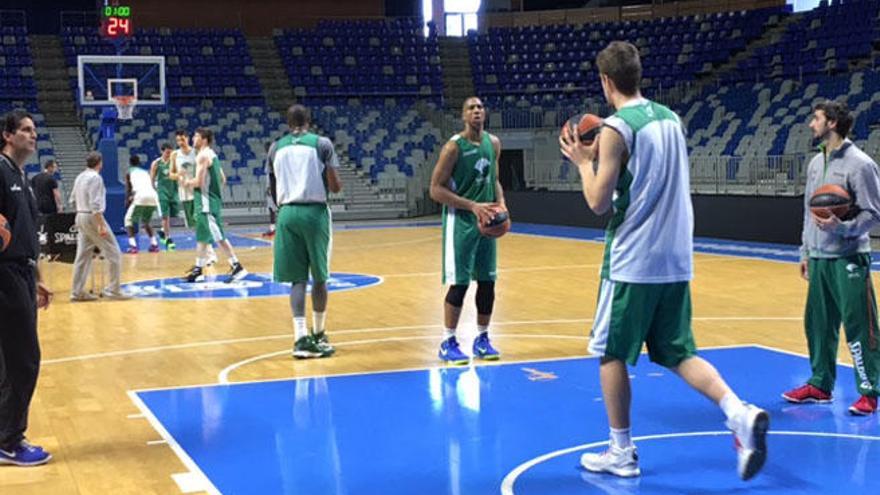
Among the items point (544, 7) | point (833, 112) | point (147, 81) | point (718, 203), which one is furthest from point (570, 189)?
point (833, 112)

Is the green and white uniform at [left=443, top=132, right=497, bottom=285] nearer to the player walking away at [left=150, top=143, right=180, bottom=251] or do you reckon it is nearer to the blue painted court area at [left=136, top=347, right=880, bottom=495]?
the blue painted court area at [left=136, top=347, right=880, bottom=495]

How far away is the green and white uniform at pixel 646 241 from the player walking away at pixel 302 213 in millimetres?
4056

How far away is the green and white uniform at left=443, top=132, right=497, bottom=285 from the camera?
8578 millimetres

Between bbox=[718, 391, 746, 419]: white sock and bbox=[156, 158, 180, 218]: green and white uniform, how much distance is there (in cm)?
1727

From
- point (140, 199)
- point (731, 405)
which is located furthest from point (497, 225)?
point (140, 199)

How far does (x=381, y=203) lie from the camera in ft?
100

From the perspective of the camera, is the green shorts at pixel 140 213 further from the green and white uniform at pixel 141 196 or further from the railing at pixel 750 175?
the railing at pixel 750 175

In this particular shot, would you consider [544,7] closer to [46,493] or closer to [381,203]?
[381,203]

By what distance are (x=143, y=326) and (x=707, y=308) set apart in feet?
18.6

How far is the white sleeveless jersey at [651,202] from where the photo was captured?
514 cm

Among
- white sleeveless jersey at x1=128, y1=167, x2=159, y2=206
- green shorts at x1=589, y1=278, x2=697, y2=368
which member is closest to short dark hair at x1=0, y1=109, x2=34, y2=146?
green shorts at x1=589, y1=278, x2=697, y2=368

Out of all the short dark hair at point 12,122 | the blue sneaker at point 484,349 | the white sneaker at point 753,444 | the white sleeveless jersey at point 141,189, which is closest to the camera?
the white sneaker at point 753,444

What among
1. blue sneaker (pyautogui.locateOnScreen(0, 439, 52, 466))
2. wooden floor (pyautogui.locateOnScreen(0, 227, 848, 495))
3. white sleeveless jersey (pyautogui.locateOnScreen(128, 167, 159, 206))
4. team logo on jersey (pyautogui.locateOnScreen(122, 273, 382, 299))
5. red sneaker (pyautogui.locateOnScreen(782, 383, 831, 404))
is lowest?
team logo on jersey (pyautogui.locateOnScreen(122, 273, 382, 299))

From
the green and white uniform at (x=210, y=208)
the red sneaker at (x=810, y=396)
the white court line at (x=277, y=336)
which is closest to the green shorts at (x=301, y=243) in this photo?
the white court line at (x=277, y=336)
